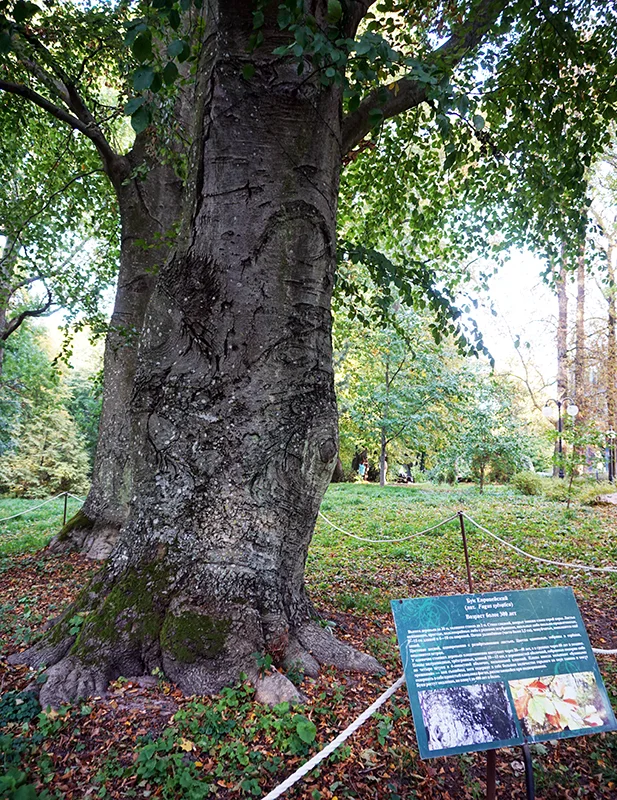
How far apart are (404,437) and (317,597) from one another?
1452 centimetres

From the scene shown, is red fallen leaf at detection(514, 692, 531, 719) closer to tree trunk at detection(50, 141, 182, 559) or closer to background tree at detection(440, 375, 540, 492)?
tree trunk at detection(50, 141, 182, 559)

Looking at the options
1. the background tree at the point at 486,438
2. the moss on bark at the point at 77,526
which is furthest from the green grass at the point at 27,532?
the background tree at the point at 486,438

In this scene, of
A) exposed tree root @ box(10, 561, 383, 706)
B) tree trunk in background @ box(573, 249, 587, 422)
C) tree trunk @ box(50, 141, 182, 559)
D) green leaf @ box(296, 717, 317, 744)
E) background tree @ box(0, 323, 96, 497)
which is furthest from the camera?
tree trunk in background @ box(573, 249, 587, 422)

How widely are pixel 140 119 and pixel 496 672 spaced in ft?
8.87

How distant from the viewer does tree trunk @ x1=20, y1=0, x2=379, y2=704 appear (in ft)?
9.45

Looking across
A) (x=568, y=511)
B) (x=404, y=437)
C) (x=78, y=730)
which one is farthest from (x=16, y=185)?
(x=404, y=437)

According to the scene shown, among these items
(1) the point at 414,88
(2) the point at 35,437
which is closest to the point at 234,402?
(1) the point at 414,88

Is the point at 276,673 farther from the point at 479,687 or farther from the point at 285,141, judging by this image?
the point at 285,141

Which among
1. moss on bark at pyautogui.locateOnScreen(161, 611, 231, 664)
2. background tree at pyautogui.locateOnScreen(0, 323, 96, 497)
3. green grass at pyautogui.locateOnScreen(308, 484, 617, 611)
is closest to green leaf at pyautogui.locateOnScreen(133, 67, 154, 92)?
moss on bark at pyautogui.locateOnScreen(161, 611, 231, 664)

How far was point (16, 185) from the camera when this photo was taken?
7.98 meters

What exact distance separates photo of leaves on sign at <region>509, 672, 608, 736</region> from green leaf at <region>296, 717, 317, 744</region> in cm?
99

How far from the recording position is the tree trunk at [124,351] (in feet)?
18.8

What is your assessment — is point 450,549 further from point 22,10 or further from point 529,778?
point 22,10

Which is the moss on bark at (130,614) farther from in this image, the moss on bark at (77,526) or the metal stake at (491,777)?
the moss on bark at (77,526)
